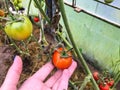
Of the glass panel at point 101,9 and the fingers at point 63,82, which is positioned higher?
the glass panel at point 101,9

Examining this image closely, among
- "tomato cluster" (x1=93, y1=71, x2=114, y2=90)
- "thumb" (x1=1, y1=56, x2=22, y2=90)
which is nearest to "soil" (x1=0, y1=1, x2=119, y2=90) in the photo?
"tomato cluster" (x1=93, y1=71, x2=114, y2=90)

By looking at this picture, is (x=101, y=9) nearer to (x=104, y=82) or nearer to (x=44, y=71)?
(x=104, y=82)

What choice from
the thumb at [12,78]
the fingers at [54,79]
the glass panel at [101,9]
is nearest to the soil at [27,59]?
the glass panel at [101,9]

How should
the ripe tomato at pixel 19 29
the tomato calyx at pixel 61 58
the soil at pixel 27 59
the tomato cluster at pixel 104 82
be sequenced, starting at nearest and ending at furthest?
the ripe tomato at pixel 19 29 < the tomato calyx at pixel 61 58 < the tomato cluster at pixel 104 82 < the soil at pixel 27 59

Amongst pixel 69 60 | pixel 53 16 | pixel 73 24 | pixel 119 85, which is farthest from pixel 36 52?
pixel 53 16

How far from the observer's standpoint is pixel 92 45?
2141mm

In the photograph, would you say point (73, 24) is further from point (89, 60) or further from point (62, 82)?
point (62, 82)

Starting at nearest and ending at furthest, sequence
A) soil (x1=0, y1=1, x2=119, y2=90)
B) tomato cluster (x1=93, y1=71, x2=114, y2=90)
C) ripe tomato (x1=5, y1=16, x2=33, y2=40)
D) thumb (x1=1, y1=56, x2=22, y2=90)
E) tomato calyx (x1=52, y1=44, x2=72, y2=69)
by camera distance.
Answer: ripe tomato (x1=5, y1=16, x2=33, y2=40), thumb (x1=1, y1=56, x2=22, y2=90), tomato calyx (x1=52, y1=44, x2=72, y2=69), tomato cluster (x1=93, y1=71, x2=114, y2=90), soil (x1=0, y1=1, x2=119, y2=90)

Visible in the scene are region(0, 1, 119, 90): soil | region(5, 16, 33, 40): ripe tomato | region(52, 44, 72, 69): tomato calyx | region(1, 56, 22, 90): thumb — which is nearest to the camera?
region(5, 16, 33, 40): ripe tomato

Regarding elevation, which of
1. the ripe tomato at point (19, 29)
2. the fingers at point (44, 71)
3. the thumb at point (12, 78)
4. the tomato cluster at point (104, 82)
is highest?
the ripe tomato at point (19, 29)

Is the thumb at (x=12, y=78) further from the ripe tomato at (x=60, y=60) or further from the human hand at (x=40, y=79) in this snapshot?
the ripe tomato at (x=60, y=60)

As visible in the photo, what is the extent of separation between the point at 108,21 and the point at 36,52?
0.65 m

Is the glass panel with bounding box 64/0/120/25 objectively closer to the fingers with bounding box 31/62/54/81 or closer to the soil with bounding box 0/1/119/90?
the soil with bounding box 0/1/119/90

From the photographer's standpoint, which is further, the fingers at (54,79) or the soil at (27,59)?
the soil at (27,59)
